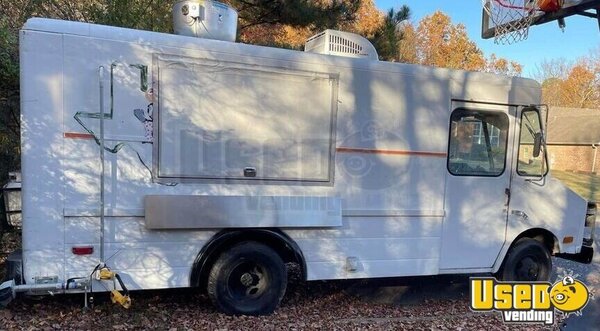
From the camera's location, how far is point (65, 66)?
3998 mm

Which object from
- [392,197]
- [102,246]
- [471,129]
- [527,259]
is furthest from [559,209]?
[102,246]

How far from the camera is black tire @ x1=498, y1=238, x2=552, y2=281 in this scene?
18.6 ft

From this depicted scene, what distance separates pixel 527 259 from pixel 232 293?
3663mm

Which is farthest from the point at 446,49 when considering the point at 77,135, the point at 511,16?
the point at 77,135

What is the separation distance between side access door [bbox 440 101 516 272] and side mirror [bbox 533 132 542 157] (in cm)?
27

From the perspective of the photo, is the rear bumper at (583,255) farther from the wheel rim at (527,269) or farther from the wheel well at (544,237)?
the wheel rim at (527,269)

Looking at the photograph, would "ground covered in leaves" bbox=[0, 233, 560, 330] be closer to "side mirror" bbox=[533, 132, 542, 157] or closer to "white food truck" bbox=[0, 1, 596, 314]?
"white food truck" bbox=[0, 1, 596, 314]

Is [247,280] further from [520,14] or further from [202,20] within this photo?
[520,14]

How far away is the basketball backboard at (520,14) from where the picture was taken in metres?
4.82

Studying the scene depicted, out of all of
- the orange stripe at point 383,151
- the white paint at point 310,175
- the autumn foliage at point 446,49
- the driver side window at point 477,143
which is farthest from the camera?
the autumn foliage at point 446,49

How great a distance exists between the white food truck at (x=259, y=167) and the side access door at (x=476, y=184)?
0.02m

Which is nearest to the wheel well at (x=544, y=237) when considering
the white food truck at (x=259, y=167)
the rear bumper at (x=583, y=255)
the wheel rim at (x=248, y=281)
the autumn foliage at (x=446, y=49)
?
the white food truck at (x=259, y=167)

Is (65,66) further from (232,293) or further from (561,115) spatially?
(561,115)

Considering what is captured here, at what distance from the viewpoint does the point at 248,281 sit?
469 cm
